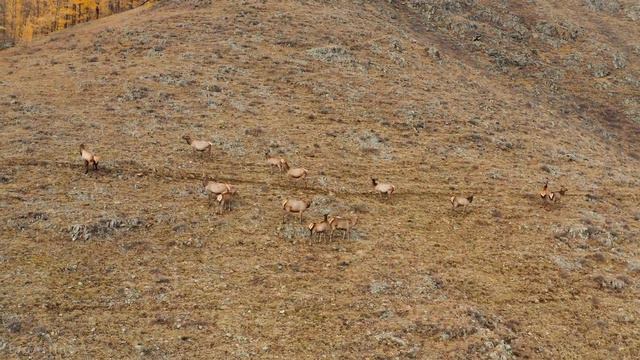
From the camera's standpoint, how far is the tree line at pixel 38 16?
177 feet

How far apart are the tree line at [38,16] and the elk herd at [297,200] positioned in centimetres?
3093

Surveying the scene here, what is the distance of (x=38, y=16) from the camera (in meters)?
54.4

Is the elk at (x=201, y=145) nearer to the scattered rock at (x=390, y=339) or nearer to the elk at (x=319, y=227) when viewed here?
the elk at (x=319, y=227)

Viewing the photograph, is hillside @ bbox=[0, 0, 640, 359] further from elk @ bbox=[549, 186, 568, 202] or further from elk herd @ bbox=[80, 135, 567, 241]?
elk herd @ bbox=[80, 135, 567, 241]

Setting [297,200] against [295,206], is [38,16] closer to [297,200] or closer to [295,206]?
[297,200]

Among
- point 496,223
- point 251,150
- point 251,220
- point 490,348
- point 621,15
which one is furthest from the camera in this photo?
point 621,15

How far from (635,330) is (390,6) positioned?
49.7 meters

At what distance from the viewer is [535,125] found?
139 ft

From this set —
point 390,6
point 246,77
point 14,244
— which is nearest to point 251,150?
point 246,77

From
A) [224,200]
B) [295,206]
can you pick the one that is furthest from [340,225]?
[224,200]

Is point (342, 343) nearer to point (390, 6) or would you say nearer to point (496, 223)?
point (496, 223)

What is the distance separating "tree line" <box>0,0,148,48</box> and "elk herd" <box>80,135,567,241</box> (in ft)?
101

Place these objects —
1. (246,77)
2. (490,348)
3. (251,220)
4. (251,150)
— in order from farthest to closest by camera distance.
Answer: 1. (246,77)
2. (251,150)
3. (251,220)
4. (490,348)

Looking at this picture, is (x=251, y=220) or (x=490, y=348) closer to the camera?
(x=490, y=348)
